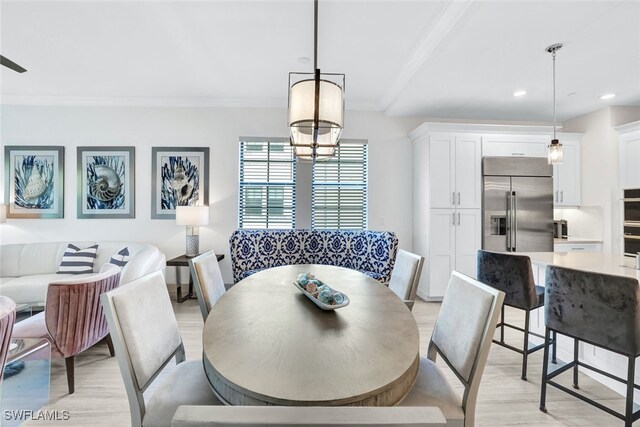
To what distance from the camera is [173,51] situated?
287 centimetres

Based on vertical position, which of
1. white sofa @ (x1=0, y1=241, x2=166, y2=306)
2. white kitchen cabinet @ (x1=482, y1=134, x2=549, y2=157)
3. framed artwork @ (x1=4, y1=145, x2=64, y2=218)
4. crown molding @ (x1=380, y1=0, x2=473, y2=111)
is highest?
crown molding @ (x1=380, y1=0, x2=473, y2=111)

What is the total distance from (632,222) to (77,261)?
6906mm

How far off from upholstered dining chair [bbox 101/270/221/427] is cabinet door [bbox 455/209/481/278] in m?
3.54

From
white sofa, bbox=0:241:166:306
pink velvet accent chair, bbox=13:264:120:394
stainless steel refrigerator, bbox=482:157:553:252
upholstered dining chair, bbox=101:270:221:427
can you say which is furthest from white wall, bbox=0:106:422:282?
upholstered dining chair, bbox=101:270:221:427

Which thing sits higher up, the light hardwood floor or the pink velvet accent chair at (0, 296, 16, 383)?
the pink velvet accent chair at (0, 296, 16, 383)

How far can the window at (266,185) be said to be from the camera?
4.21 m

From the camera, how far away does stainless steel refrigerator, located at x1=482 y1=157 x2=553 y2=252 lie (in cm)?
381

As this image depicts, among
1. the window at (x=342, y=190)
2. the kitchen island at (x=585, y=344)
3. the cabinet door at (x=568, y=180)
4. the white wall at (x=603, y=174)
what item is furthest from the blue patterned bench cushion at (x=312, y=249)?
the white wall at (x=603, y=174)

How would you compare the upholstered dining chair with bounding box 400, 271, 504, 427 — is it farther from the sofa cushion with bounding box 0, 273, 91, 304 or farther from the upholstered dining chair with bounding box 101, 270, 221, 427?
the sofa cushion with bounding box 0, 273, 91, 304

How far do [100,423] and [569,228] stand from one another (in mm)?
5815

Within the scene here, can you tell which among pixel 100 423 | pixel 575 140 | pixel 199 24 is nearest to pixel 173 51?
pixel 199 24

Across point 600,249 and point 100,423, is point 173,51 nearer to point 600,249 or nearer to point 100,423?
point 100,423

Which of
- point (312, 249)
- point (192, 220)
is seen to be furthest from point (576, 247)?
point (192, 220)

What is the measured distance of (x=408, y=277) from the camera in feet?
6.20
